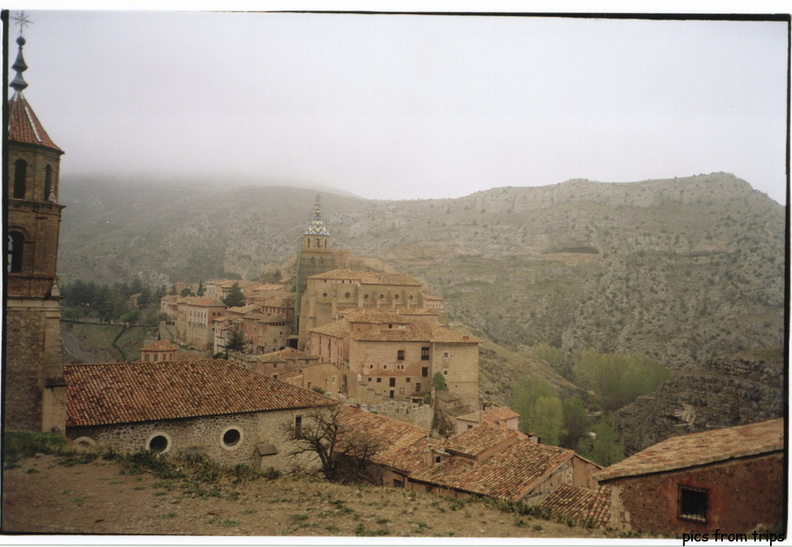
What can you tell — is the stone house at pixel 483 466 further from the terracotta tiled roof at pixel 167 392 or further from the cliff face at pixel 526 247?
the cliff face at pixel 526 247

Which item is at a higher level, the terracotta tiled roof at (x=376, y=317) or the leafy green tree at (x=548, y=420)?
the terracotta tiled roof at (x=376, y=317)

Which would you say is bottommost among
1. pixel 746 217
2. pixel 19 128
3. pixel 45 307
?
pixel 45 307

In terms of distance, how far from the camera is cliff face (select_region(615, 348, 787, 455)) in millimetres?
9719

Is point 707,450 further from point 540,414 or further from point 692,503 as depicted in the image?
point 540,414

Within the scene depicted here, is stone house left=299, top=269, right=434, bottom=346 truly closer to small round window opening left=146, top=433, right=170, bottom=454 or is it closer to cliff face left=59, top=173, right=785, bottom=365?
cliff face left=59, top=173, right=785, bottom=365

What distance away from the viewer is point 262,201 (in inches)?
2879

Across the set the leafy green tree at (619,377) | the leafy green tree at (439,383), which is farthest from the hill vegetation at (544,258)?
the leafy green tree at (439,383)

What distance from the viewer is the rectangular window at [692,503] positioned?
7129mm

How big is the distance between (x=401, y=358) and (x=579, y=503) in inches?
650

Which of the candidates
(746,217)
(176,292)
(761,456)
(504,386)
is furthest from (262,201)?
(761,456)

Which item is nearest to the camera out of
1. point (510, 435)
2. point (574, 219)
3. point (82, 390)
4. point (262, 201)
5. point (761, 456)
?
point (761, 456)

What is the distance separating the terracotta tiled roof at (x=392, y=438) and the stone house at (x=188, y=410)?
191 cm

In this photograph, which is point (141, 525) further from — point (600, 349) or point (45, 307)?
point (600, 349)

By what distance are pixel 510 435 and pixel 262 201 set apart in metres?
66.9
